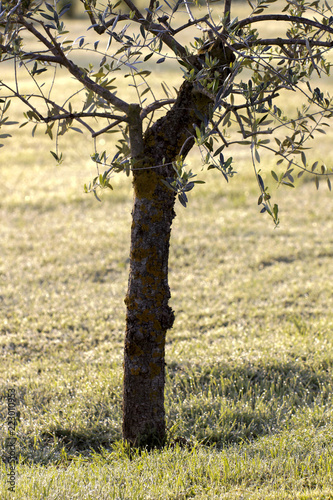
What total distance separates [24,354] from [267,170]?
7691 millimetres

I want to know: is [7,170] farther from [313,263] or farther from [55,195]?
[313,263]

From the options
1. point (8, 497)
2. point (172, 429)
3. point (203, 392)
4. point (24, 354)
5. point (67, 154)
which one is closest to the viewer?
point (8, 497)

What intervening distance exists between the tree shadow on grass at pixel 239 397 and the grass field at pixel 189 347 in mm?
15

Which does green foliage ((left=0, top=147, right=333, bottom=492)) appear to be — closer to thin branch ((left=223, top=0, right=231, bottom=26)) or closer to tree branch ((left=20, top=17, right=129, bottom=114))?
tree branch ((left=20, top=17, right=129, bottom=114))

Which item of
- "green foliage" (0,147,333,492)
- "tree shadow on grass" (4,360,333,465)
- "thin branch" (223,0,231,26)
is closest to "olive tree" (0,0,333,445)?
"thin branch" (223,0,231,26)

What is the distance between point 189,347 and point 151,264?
7.36ft

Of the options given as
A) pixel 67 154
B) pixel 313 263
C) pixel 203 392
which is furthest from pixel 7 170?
pixel 203 392

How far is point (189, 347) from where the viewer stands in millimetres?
5332

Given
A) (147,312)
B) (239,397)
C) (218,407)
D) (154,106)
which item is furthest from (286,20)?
(239,397)

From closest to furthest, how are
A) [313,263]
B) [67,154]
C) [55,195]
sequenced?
[313,263], [55,195], [67,154]

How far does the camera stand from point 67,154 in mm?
14242

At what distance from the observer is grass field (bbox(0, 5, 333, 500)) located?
315cm

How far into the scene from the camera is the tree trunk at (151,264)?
3.21 meters

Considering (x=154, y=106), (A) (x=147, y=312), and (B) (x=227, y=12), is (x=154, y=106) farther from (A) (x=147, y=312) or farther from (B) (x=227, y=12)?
(A) (x=147, y=312)
